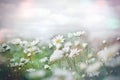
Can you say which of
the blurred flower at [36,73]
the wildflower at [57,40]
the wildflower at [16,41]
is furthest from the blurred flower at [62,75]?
the wildflower at [16,41]

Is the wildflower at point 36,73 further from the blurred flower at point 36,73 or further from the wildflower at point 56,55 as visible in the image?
the wildflower at point 56,55

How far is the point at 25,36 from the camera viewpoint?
2.13 metres

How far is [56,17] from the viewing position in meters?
2.17

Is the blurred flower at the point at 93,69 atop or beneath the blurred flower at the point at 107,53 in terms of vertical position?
beneath

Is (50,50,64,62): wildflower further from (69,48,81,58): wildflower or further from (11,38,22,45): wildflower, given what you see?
(11,38,22,45): wildflower

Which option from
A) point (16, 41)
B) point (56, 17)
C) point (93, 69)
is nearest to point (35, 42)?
point (16, 41)

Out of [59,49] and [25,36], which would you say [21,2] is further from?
[59,49]

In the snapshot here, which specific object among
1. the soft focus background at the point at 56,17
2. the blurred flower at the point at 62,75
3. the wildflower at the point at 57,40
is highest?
the soft focus background at the point at 56,17

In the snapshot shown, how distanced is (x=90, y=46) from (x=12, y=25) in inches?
24.6

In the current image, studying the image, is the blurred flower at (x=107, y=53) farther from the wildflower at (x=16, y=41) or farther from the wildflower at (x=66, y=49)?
the wildflower at (x=16, y=41)

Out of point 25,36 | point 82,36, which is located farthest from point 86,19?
point 25,36

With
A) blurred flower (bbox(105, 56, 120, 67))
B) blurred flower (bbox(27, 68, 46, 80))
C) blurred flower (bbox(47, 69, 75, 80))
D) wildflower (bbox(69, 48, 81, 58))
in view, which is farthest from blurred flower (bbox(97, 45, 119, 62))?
blurred flower (bbox(27, 68, 46, 80))

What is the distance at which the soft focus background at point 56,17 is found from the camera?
214cm

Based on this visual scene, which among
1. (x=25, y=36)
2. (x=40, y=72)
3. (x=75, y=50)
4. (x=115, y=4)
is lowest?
(x=40, y=72)
